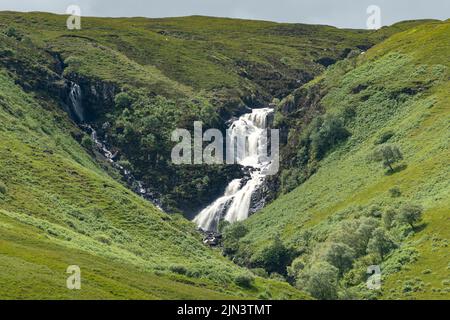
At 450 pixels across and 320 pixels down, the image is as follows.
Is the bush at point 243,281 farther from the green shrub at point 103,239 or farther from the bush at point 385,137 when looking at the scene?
the bush at point 385,137

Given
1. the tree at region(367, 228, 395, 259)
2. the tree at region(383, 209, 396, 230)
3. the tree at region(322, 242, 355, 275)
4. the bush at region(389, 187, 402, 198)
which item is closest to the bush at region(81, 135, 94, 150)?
the bush at region(389, 187, 402, 198)

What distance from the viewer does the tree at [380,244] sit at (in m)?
117

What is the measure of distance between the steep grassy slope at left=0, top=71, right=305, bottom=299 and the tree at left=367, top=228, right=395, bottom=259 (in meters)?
17.7

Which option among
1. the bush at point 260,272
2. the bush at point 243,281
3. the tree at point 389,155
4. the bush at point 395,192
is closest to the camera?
the bush at point 243,281

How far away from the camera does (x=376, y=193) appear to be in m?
142

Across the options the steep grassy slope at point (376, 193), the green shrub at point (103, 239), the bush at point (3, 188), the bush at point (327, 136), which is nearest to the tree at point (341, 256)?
the steep grassy slope at point (376, 193)

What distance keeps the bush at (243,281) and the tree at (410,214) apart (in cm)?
2662

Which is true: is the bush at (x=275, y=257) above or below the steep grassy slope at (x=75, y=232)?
below

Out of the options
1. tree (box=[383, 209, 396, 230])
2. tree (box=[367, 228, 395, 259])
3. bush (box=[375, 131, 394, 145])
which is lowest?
tree (box=[367, 228, 395, 259])

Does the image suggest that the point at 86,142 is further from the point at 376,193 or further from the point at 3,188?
the point at 376,193

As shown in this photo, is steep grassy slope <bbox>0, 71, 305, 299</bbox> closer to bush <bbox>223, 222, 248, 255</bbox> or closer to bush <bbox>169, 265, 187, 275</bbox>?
bush <bbox>169, 265, 187, 275</bbox>

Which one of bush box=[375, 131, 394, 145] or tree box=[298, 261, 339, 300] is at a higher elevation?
bush box=[375, 131, 394, 145]

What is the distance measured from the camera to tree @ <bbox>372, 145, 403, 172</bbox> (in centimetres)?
14927

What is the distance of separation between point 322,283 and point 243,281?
30.4ft
